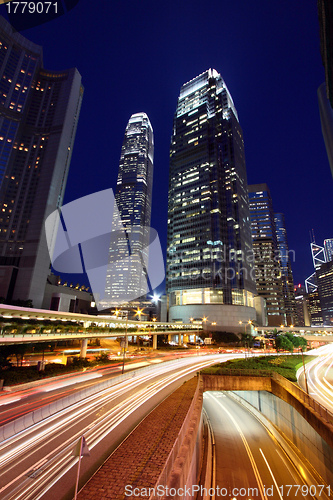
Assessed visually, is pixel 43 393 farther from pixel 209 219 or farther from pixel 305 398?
pixel 209 219

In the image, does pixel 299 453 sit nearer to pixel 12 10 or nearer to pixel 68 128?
pixel 12 10

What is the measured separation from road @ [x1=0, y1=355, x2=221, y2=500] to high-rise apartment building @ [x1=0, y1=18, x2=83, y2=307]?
7759 cm

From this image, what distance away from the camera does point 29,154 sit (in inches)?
4348

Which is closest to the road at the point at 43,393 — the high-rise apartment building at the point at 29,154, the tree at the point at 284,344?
the tree at the point at 284,344

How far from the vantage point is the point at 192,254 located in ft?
398

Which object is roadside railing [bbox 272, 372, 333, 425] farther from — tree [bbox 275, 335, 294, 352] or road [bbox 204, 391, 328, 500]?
tree [bbox 275, 335, 294, 352]

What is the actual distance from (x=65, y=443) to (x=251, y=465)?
16116mm

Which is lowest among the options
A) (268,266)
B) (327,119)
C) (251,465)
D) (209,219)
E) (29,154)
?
(251,465)

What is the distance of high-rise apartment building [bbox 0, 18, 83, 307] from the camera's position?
87875 millimetres

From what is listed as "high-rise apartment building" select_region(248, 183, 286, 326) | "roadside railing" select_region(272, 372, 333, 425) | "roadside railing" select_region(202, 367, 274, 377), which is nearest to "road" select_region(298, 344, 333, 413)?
"roadside railing" select_region(272, 372, 333, 425)

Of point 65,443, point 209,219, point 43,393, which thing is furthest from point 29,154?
point 65,443

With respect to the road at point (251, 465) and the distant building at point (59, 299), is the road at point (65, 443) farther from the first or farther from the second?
the distant building at point (59, 299)

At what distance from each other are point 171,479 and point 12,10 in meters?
31.1

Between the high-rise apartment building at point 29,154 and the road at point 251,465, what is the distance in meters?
80.8
